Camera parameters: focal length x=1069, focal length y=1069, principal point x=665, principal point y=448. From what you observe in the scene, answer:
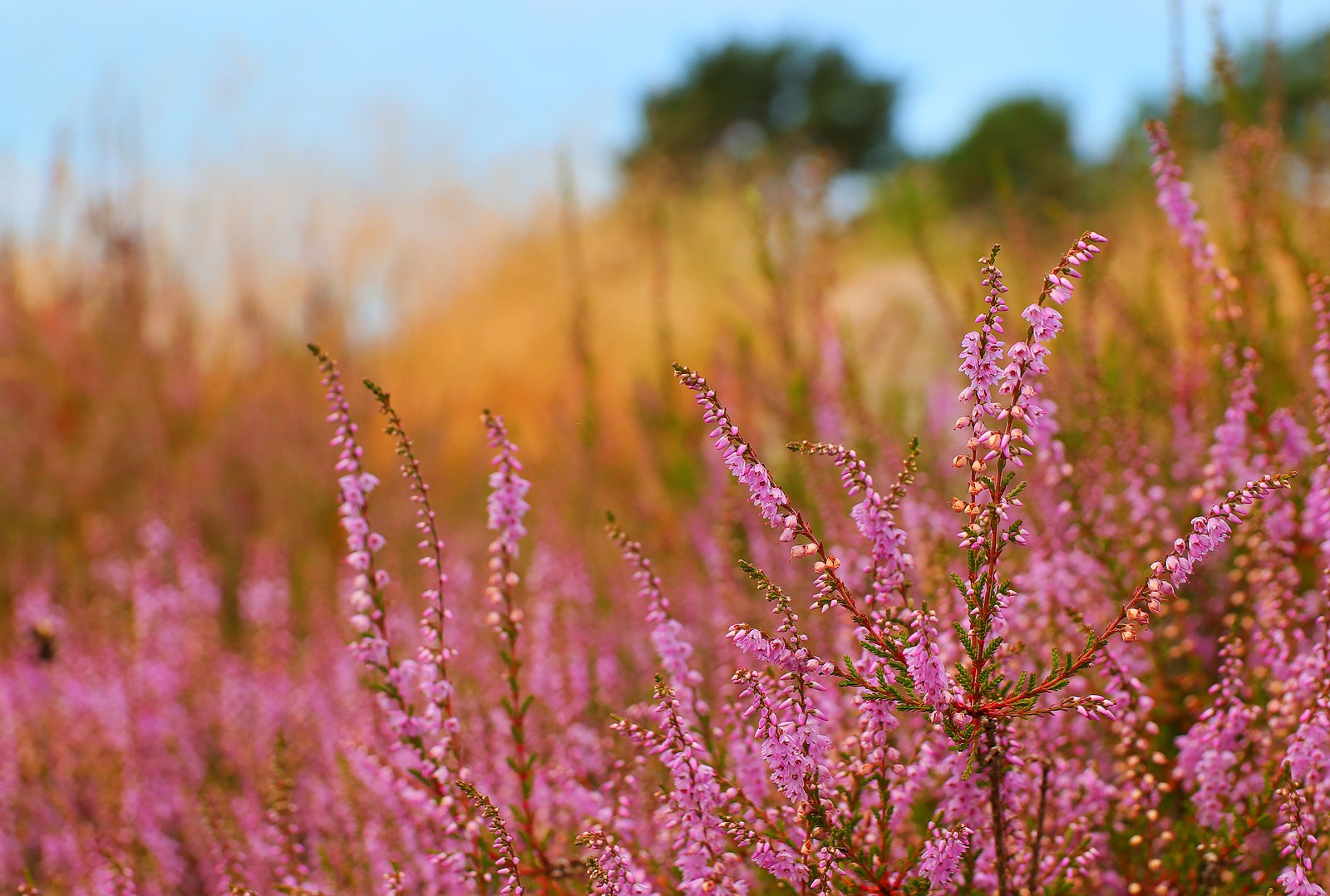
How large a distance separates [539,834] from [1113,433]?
1903mm

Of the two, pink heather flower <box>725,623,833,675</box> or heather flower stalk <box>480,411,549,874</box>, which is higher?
heather flower stalk <box>480,411,549,874</box>

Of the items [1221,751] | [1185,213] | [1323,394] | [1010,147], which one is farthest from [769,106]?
[1221,751]

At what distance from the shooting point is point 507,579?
2002 millimetres

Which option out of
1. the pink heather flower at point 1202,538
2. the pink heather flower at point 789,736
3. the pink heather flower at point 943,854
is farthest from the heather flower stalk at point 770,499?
the pink heather flower at point 1202,538

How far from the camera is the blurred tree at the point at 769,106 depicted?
27641mm

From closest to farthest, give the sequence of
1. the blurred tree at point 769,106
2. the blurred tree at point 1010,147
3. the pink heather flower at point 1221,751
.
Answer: the pink heather flower at point 1221,751 → the blurred tree at point 1010,147 → the blurred tree at point 769,106

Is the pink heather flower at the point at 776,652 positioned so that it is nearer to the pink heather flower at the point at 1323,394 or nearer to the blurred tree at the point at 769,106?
the pink heather flower at the point at 1323,394

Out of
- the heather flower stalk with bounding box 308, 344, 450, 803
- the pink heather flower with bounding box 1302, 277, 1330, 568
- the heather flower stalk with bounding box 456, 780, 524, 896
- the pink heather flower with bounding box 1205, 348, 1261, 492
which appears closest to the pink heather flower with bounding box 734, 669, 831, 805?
the heather flower stalk with bounding box 456, 780, 524, 896

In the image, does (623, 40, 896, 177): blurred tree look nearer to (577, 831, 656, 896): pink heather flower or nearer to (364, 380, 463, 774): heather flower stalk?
(364, 380, 463, 774): heather flower stalk

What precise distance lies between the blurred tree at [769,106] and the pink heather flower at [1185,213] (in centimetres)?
2532

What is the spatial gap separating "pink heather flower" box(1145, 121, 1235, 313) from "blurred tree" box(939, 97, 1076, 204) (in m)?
23.8

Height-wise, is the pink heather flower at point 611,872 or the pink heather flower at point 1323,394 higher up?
the pink heather flower at point 1323,394

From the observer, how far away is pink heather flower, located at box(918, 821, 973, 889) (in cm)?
170

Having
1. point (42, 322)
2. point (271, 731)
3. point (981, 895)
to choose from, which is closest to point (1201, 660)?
point (981, 895)
